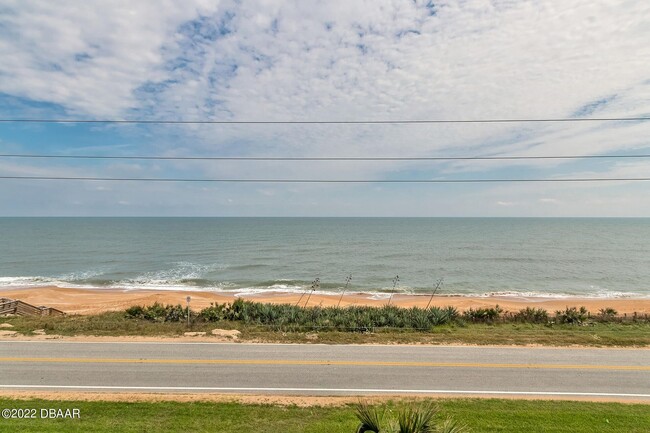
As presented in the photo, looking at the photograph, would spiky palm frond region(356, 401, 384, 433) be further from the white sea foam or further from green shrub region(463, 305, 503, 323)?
the white sea foam

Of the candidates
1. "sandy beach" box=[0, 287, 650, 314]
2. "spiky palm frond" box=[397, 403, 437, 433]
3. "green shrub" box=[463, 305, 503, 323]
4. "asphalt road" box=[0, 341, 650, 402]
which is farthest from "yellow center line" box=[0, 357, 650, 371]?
"sandy beach" box=[0, 287, 650, 314]

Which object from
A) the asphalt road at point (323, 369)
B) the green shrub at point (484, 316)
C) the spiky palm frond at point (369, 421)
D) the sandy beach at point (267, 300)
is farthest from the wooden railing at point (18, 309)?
the spiky palm frond at point (369, 421)

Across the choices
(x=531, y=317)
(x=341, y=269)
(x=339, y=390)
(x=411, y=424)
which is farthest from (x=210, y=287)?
(x=411, y=424)

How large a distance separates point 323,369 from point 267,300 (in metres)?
22.1

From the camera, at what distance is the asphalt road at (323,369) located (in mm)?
12734

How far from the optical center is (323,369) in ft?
46.5

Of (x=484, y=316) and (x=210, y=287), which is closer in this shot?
(x=484, y=316)

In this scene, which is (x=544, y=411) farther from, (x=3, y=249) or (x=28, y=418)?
(x=3, y=249)

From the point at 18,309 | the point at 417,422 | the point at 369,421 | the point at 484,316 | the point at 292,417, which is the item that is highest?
the point at 417,422

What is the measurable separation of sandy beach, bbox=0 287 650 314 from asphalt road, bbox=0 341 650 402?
16.3 meters

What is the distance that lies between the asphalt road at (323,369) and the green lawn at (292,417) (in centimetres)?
122

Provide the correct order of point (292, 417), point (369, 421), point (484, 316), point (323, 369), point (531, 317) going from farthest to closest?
point (484, 316)
point (531, 317)
point (323, 369)
point (292, 417)
point (369, 421)

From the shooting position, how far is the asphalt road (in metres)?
12.7

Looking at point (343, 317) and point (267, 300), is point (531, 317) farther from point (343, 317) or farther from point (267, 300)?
point (267, 300)
